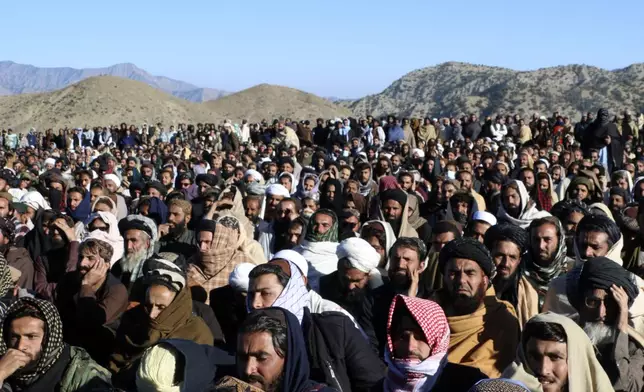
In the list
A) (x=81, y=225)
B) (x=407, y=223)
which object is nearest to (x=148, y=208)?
(x=81, y=225)

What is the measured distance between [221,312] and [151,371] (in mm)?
1453

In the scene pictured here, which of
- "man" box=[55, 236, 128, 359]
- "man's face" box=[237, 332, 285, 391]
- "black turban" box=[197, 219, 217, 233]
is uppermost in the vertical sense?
"black turban" box=[197, 219, 217, 233]

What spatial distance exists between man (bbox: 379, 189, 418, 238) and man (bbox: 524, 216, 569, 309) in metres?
2.08

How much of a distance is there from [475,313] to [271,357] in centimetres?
128

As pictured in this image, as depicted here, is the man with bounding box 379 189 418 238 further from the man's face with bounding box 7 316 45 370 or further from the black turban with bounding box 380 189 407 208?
the man's face with bounding box 7 316 45 370

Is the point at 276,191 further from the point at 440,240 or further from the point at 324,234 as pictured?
the point at 440,240

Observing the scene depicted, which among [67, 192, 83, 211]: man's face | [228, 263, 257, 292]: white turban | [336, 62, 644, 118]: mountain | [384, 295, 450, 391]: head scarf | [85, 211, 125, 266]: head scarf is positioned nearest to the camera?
[384, 295, 450, 391]: head scarf

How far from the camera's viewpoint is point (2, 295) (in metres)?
4.59

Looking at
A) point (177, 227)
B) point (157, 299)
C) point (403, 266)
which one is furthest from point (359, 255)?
point (177, 227)

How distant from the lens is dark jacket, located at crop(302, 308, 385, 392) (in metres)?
3.49

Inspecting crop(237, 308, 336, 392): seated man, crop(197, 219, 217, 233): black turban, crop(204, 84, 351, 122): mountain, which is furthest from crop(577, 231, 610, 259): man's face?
crop(204, 84, 351, 122): mountain

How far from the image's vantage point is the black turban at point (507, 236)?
15.9 feet

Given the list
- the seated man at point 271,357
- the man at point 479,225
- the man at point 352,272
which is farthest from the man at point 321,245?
the seated man at point 271,357

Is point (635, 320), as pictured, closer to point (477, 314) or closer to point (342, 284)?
point (477, 314)
